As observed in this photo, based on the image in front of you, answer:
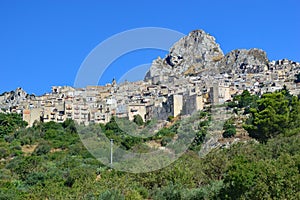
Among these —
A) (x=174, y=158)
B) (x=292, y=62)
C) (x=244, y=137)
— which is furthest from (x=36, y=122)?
(x=292, y=62)

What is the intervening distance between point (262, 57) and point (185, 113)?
30074mm

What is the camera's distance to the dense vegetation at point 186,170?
13773mm

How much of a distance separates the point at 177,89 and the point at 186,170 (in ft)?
115

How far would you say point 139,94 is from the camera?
57.5m

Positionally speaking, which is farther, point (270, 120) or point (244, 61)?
point (244, 61)

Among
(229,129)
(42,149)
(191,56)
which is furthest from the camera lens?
(191,56)

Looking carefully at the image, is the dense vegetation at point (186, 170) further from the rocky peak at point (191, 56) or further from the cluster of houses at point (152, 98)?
the rocky peak at point (191, 56)

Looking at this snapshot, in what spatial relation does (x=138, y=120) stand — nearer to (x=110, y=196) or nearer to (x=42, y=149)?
(x=42, y=149)

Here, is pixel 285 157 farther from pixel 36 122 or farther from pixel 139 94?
pixel 139 94

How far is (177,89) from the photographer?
176 ft

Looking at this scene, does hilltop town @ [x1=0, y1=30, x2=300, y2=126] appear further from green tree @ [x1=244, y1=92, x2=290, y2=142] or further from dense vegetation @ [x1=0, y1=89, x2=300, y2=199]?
green tree @ [x1=244, y1=92, x2=290, y2=142]

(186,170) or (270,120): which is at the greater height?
(270,120)

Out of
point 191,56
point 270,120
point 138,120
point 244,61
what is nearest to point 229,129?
point 270,120

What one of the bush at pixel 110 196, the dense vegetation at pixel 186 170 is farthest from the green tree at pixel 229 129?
the bush at pixel 110 196
